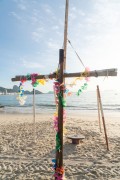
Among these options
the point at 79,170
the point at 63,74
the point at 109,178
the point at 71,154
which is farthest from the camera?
the point at 71,154

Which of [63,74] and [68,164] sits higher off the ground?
[63,74]

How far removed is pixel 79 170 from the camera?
8164 millimetres

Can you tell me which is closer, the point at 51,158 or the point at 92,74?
the point at 92,74

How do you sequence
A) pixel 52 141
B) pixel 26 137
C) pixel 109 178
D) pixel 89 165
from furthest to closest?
pixel 26 137 → pixel 52 141 → pixel 89 165 → pixel 109 178

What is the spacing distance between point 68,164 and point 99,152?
221 cm

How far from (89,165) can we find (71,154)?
1586 millimetres

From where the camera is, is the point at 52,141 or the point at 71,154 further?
the point at 52,141

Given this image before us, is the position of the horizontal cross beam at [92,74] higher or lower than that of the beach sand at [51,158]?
higher

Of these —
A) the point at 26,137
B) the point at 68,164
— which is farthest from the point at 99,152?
the point at 26,137

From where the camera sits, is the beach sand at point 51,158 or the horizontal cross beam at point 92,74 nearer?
the horizontal cross beam at point 92,74

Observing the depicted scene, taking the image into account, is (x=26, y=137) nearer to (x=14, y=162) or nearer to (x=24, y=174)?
(x=14, y=162)

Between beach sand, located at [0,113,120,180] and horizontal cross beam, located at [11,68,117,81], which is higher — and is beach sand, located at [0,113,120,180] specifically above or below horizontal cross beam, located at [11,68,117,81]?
below

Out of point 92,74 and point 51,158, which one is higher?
point 92,74

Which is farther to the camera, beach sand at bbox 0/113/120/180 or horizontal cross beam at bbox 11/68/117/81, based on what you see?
beach sand at bbox 0/113/120/180
